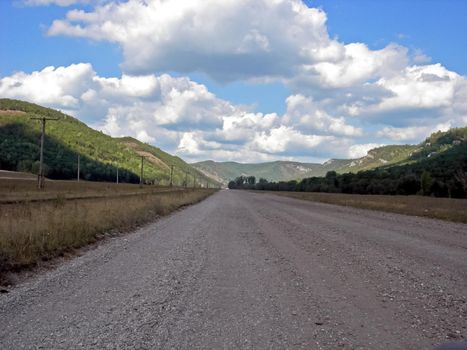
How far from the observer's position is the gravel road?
5688 millimetres

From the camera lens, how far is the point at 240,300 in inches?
302

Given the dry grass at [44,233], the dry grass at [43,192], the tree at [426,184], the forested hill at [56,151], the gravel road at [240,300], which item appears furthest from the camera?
the forested hill at [56,151]

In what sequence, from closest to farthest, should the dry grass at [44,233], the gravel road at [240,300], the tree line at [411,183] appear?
the gravel road at [240,300]
the dry grass at [44,233]
the tree line at [411,183]

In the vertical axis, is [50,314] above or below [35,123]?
below

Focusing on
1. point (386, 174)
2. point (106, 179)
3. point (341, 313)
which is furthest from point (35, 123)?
point (341, 313)

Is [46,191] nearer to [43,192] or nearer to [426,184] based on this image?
[43,192]

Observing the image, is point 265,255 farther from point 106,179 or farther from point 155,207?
point 106,179

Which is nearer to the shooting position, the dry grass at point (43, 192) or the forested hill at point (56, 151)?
the dry grass at point (43, 192)

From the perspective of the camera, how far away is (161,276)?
9555 mm

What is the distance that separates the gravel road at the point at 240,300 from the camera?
5688mm

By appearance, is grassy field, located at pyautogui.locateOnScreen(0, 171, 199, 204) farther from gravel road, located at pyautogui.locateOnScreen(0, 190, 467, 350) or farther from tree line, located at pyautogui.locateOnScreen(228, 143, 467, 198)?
tree line, located at pyautogui.locateOnScreen(228, 143, 467, 198)

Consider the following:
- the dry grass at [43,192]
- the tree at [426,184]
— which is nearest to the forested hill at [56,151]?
the dry grass at [43,192]

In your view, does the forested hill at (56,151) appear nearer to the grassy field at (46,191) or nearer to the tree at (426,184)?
the grassy field at (46,191)

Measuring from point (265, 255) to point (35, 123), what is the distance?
159569 mm
